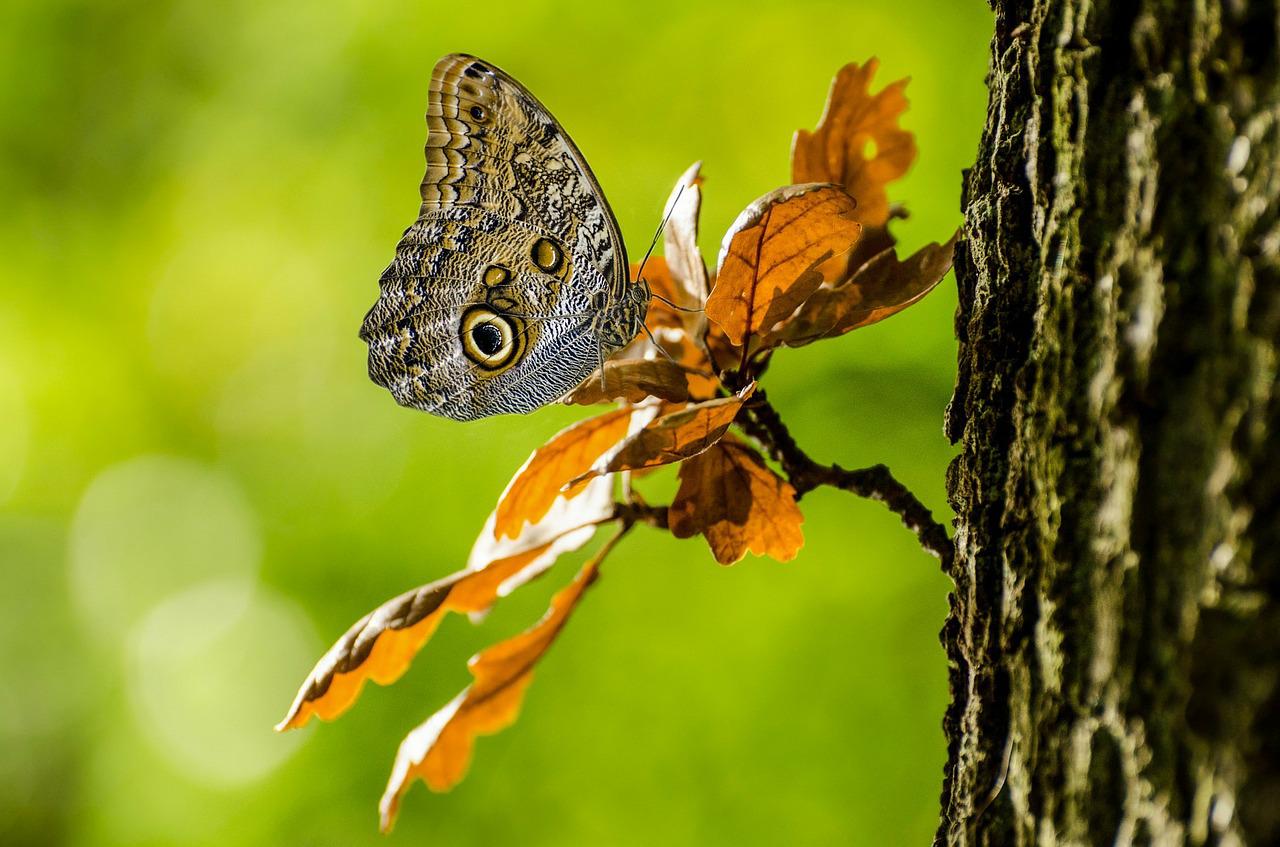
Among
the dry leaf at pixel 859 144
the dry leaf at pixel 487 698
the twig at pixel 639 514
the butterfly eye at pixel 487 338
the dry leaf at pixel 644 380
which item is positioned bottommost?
the dry leaf at pixel 487 698

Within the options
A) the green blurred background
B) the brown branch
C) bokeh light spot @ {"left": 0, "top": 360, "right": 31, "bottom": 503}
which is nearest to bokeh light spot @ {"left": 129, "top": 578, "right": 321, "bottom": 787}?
the green blurred background

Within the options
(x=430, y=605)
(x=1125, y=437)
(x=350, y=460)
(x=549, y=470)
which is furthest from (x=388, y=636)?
(x=350, y=460)

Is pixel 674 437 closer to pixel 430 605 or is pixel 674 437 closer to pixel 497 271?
pixel 430 605

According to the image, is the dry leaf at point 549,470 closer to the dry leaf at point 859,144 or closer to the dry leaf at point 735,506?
the dry leaf at point 735,506

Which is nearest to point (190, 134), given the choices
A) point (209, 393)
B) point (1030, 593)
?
point (209, 393)

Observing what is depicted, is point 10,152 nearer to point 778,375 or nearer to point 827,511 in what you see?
point 778,375

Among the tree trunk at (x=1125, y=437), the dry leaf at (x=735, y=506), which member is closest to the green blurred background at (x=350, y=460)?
the dry leaf at (x=735, y=506)

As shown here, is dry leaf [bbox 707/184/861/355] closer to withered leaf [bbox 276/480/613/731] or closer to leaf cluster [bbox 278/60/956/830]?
leaf cluster [bbox 278/60/956/830]
